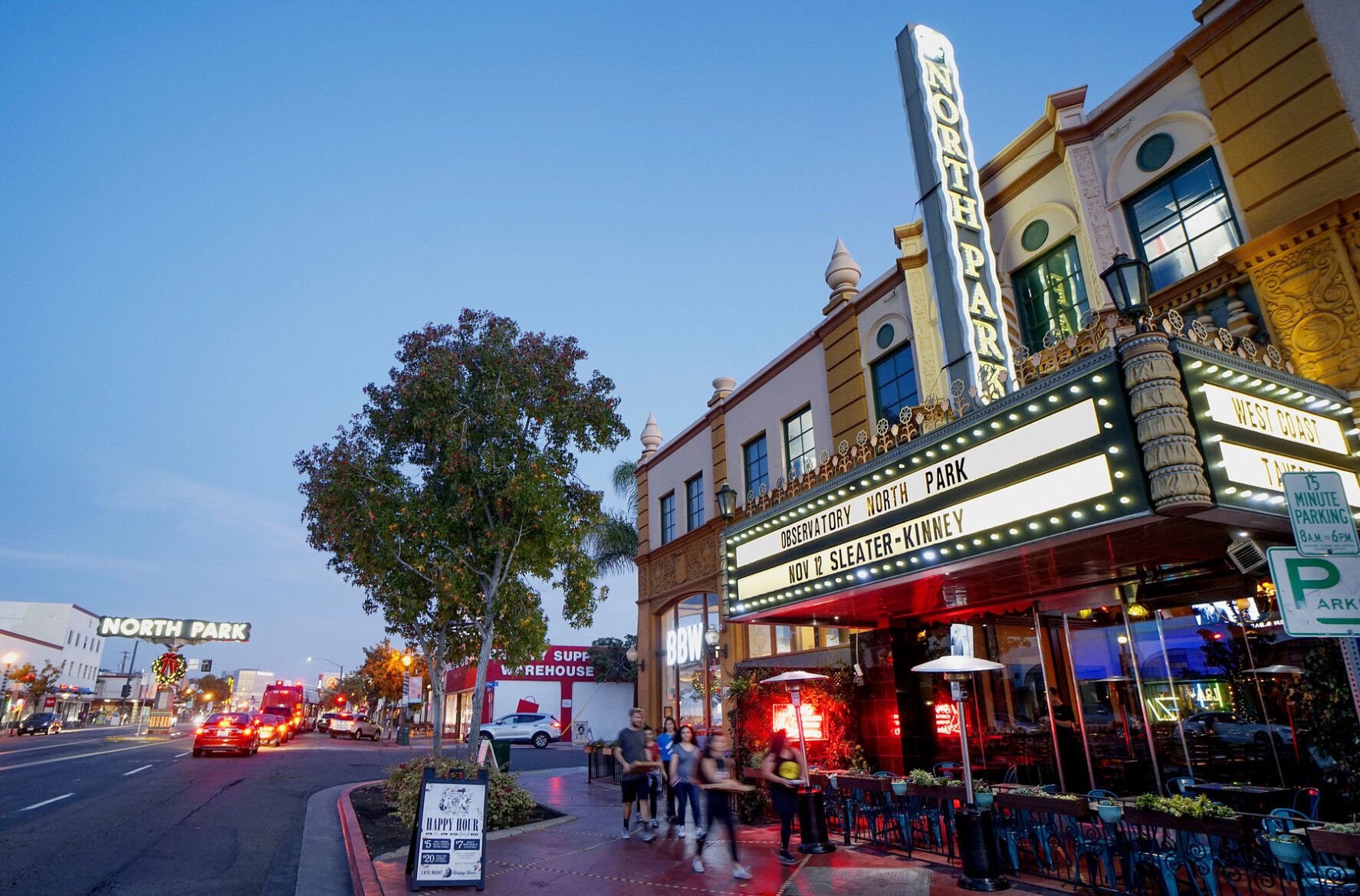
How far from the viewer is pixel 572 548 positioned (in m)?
15.5

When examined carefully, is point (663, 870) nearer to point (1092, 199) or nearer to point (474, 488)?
point (474, 488)

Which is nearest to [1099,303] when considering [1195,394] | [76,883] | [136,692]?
[1195,394]

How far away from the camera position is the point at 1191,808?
21.9ft

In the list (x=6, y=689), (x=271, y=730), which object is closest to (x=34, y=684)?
(x=6, y=689)

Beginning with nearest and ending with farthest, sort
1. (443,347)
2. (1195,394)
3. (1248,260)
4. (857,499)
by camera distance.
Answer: (1195,394) → (1248,260) → (857,499) → (443,347)

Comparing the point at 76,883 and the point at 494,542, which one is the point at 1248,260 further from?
the point at 76,883

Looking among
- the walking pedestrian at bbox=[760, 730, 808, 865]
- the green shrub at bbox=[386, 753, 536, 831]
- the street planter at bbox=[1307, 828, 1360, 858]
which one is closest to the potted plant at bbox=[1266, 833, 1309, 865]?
the street planter at bbox=[1307, 828, 1360, 858]

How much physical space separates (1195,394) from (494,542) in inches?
436

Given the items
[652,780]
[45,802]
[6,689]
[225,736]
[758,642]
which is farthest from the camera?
[6,689]

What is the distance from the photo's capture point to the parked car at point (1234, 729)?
9.23m

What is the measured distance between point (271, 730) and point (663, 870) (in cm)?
3343

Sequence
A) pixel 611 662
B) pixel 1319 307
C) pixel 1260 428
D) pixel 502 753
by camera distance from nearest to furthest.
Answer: pixel 1260 428 < pixel 1319 307 < pixel 502 753 < pixel 611 662

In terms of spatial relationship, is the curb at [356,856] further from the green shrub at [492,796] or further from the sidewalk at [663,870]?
the green shrub at [492,796]

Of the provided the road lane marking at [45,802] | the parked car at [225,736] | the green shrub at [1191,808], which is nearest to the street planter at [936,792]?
the green shrub at [1191,808]
